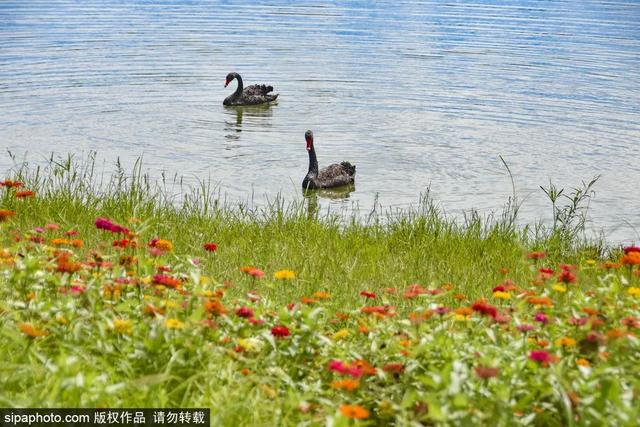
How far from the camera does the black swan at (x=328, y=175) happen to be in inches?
559

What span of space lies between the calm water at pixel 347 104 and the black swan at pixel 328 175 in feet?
0.77

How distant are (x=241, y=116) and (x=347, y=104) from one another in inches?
94.1

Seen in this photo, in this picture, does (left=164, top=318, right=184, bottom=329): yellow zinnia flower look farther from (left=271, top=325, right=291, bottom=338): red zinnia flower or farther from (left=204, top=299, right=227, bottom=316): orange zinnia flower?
(left=271, top=325, right=291, bottom=338): red zinnia flower

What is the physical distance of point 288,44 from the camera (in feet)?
102

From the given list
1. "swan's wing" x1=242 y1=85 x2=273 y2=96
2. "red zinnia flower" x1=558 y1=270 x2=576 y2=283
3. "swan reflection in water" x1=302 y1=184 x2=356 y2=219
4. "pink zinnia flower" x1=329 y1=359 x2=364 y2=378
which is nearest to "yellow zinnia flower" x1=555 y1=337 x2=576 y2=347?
"red zinnia flower" x1=558 y1=270 x2=576 y2=283

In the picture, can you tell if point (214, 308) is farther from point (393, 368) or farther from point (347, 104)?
point (347, 104)

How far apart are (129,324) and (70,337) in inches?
13.7

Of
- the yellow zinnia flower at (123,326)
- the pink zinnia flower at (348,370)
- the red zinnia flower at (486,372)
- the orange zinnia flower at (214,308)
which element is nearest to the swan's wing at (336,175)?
the orange zinnia flower at (214,308)

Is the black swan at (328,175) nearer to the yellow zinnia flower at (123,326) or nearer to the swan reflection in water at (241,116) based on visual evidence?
the swan reflection in water at (241,116)

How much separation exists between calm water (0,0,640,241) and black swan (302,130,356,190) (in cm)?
23

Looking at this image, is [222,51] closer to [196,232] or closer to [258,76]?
[258,76]

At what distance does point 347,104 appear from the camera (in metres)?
20.8

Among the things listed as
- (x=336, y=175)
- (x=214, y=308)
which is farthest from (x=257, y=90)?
(x=214, y=308)

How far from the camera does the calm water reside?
1488 centimetres
